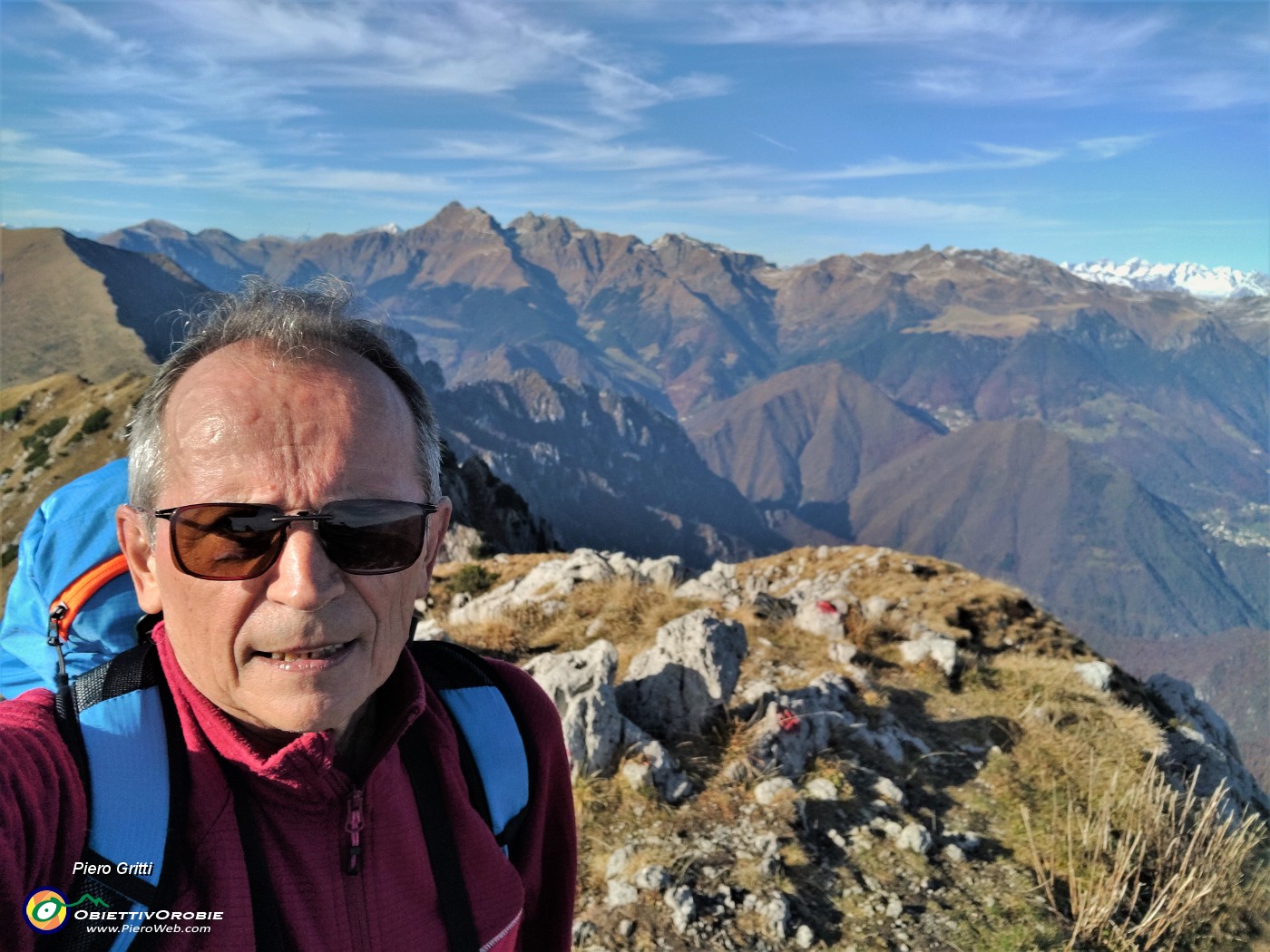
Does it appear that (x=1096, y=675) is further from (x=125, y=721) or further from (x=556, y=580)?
(x=125, y=721)

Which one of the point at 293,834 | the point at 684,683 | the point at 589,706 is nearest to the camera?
the point at 293,834

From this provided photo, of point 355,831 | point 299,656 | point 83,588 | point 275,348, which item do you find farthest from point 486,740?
point 83,588

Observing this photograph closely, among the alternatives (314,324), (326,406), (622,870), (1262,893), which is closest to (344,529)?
Answer: (326,406)

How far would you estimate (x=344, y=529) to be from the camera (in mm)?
2240

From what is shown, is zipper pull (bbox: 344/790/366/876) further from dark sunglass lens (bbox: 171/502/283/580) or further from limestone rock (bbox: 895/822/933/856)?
limestone rock (bbox: 895/822/933/856)

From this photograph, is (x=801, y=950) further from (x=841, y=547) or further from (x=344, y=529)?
(x=841, y=547)

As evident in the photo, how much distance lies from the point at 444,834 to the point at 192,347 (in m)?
1.76

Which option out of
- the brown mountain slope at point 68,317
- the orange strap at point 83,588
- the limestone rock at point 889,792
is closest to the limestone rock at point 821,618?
the limestone rock at point 889,792

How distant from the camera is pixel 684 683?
28.7 ft

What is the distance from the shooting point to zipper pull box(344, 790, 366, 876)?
2.17 metres

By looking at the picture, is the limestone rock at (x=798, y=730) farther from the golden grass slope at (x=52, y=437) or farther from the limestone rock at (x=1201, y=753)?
the golden grass slope at (x=52, y=437)

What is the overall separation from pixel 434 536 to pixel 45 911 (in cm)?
140

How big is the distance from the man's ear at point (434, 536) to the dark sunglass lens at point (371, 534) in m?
0.14

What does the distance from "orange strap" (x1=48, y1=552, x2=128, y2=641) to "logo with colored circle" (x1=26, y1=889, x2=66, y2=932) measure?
1.90 metres
